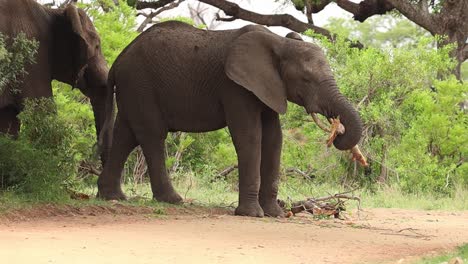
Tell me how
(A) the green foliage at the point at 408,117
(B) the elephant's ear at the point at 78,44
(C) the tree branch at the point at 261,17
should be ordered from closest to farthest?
(B) the elephant's ear at the point at 78,44 → (A) the green foliage at the point at 408,117 → (C) the tree branch at the point at 261,17

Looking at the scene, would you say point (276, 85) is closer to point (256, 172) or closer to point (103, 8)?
point (256, 172)

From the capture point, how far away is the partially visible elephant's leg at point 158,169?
12.3 metres

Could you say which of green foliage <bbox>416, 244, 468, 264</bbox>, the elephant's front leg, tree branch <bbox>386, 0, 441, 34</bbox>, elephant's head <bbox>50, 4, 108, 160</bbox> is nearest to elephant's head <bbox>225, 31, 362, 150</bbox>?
the elephant's front leg

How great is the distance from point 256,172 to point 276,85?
1067 millimetres

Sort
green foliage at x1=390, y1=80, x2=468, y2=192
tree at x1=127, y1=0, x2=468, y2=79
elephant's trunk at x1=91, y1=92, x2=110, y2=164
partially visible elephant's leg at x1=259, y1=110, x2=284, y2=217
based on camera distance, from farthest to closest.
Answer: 1. tree at x1=127, y1=0, x2=468, y2=79
2. green foliage at x1=390, y1=80, x2=468, y2=192
3. elephant's trunk at x1=91, y1=92, x2=110, y2=164
4. partially visible elephant's leg at x1=259, y1=110, x2=284, y2=217

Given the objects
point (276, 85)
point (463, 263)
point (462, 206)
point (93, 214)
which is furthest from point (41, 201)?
point (462, 206)

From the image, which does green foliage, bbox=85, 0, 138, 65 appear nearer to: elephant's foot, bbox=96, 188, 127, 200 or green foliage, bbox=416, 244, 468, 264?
elephant's foot, bbox=96, 188, 127, 200

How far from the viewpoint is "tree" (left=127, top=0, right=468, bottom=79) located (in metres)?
23.4

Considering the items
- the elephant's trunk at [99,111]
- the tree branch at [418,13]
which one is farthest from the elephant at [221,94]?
the tree branch at [418,13]

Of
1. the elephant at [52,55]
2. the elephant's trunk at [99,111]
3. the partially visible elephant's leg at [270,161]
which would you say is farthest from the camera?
the elephant's trunk at [99,111]

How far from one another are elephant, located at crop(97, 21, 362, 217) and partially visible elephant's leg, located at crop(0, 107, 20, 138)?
46.3 inches

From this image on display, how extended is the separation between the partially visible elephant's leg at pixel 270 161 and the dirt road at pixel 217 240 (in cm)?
46

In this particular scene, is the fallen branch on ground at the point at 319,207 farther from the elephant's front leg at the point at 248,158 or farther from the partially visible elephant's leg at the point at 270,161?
the elephant's front leg at the point at 248,158

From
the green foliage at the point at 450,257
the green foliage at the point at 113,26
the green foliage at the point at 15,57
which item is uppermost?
the green foliage at the point at 113,26
